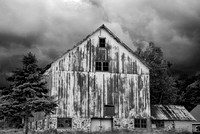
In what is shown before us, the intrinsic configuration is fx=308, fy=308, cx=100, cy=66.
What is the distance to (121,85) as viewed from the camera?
105ft

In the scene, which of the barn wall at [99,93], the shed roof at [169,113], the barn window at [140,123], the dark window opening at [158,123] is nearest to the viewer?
the barn wall at [99,93]

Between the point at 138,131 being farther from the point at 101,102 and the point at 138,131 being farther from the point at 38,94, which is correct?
the point at 38,94

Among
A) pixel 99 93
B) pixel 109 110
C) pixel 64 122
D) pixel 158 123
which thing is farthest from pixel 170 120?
pixel 64 122

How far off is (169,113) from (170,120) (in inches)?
46.1

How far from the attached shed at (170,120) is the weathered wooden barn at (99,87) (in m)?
1.18

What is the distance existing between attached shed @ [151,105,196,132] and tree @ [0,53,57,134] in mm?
14149

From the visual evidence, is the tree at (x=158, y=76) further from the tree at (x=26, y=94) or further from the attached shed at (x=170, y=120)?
the tree at (x=26, y=94)

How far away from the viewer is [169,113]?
3400cm

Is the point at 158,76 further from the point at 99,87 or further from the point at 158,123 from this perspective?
the point at 99,87

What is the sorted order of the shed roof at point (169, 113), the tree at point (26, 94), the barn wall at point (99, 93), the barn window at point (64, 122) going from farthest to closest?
1. the shed roof at point (169, 113)
2. the barn wall at point (99, 93)
3. the barn window at point (64, 122)
4. the tree at point (26, 94)

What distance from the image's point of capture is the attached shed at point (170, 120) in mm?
32562

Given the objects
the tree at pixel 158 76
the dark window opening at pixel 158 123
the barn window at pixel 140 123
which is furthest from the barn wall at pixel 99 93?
the tree at pixel 158 76

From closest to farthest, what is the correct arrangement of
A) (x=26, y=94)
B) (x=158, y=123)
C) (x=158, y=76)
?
(x=26, y=94) → (x=158, y=123) → (x=158, y=76)

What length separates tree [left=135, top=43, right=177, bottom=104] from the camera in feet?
154
